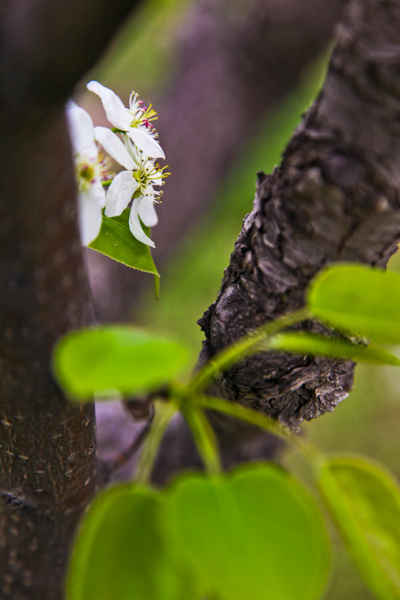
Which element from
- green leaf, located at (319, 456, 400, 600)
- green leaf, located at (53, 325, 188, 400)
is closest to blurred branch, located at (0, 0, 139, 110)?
green leaf, located at (53, 325, 188, 400)

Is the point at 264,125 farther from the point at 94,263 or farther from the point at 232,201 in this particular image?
the point at 94,263

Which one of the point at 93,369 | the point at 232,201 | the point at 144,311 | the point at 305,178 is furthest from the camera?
the point at 232,201

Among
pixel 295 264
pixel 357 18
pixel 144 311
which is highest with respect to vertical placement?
pixel 357 18

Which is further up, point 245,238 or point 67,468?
point 245,238

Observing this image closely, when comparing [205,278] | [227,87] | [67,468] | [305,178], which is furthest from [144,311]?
[305,178]

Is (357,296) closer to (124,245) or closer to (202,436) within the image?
(202,436)

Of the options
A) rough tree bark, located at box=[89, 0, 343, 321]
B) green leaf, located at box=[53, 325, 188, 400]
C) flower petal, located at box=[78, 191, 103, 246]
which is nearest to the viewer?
green leaf, located at box=[53, 325, 188, 400]

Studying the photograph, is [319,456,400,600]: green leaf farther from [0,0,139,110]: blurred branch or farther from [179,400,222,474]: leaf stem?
[0,0,139,110]: blurred branch
